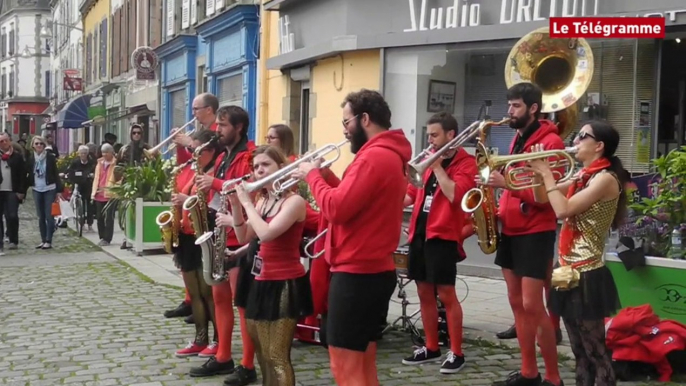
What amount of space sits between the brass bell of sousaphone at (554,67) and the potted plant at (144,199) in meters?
6.29

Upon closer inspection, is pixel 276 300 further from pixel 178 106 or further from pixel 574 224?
pixel 178 106

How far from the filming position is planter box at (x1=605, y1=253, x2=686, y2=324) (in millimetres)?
6340

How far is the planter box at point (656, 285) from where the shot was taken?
250 inches

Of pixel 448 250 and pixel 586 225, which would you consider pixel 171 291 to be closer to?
pixel 448 250

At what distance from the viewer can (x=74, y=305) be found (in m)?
9.27

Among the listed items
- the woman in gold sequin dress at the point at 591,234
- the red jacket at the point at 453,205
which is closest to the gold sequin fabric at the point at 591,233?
the woman in gold sequin dress at the point at 591,234

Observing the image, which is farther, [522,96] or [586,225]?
[522,96]

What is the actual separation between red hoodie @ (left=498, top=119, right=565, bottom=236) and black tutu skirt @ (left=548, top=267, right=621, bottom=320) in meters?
0.61

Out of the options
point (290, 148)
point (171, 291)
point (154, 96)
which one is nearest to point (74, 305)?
point (171, 291)

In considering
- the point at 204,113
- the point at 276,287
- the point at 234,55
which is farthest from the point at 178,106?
the point at 276,287

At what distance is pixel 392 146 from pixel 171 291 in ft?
19.7

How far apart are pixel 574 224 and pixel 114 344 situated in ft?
12.9

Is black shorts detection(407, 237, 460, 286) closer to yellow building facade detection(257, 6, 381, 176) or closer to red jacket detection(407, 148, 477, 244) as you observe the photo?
red jacket detection(407, 148, 477, 244)

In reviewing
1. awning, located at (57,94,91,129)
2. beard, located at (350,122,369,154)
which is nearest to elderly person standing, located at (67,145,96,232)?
beard, located at (350,122,369,154)
